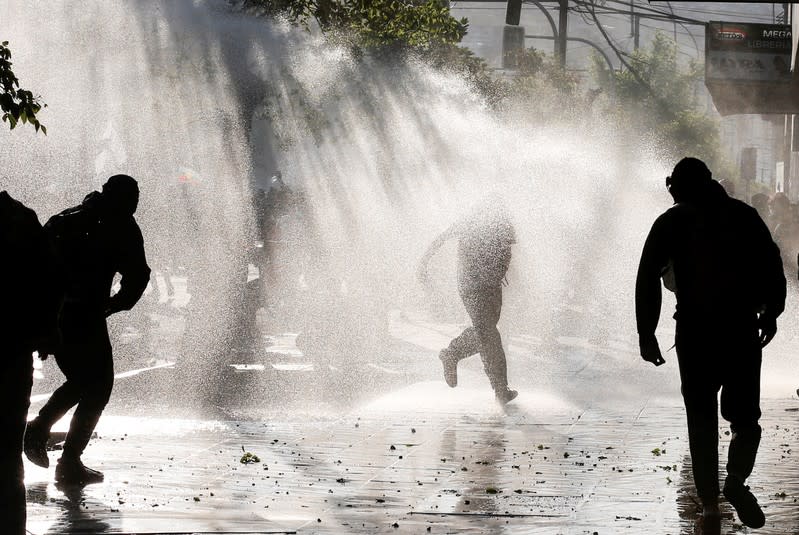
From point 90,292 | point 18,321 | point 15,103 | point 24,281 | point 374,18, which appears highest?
point 374,18

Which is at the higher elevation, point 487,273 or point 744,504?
point 487,273

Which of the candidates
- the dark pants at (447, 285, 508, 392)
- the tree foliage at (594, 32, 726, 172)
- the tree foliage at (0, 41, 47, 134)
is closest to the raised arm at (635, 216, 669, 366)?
the tree foliage at (0, 41, 47, 134)

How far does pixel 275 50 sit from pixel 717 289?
18413 mm

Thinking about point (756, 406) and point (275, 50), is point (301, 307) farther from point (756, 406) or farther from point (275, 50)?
point (756, 406)

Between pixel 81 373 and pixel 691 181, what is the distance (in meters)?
3.36

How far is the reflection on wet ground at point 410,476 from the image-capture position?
21.0 ft

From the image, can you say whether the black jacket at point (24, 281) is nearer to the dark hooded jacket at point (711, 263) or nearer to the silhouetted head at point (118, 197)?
the silhouetted head at point (118, 197)

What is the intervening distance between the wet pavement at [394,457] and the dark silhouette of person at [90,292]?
384 millimetres

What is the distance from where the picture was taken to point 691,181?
262 inches

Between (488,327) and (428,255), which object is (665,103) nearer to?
(428,255)

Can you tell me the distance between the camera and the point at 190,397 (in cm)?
1173

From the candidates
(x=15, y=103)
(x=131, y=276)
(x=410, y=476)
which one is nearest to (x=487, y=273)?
(x=410, y=476)

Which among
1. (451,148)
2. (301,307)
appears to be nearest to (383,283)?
(301,307)

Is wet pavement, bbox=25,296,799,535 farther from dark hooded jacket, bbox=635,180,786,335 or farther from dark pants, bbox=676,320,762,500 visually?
dark hooded jacket, bbox=635,180,786,335
